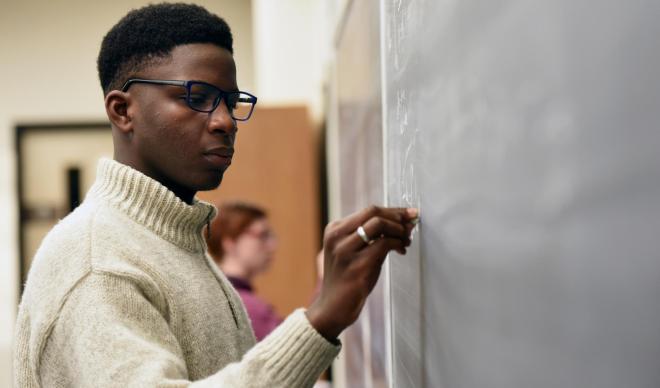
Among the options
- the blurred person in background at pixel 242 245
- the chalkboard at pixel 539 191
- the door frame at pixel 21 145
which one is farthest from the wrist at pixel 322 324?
the door frame at pixel 21 145

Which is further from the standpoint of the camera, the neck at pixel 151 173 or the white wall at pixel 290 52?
the white wall at pixel 290 52

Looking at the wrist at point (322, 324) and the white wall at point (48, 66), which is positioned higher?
the white wall at point (48, 66)

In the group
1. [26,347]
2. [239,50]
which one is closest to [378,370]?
[26,347]

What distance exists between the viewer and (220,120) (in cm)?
83

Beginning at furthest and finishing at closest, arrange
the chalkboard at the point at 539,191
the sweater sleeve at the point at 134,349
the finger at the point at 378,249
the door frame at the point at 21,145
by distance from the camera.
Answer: the door frame at the point at 21,145, the finger at the point at 378,249, the sweater sleeve at the point at 134,349, the chalkboard at the point at 539,191

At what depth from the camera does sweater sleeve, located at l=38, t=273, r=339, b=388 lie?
0.67 metres

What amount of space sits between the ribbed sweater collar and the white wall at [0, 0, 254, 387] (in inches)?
156

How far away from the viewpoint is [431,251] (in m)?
0.80

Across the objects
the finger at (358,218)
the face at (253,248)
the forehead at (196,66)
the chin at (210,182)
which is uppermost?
the forehead at (196,66)

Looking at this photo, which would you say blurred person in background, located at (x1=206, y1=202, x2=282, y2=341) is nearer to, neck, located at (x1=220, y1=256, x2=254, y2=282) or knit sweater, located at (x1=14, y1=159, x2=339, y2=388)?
neck, located at (x1=220, y1=256, x2=254, y2=282)

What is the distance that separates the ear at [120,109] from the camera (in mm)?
845

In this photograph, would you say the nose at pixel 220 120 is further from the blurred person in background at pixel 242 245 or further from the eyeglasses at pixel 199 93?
the blurred person in background at pixel 242 245

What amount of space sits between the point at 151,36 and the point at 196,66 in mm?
66

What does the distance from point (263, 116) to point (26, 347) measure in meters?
2.77
